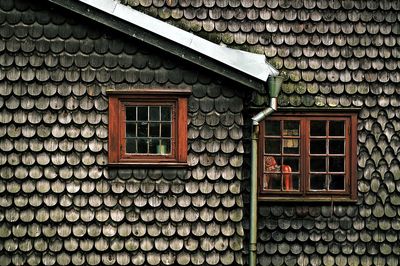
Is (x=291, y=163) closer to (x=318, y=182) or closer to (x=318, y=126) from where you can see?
(x=318, y=182)

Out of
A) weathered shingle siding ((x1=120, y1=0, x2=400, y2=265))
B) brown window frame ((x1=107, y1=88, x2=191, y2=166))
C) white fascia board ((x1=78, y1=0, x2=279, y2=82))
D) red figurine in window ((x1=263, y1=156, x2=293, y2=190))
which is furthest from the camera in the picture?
red figurine in window ((x1=263, y1=156, x2=293, y2=190))

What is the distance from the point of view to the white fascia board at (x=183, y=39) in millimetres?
9422

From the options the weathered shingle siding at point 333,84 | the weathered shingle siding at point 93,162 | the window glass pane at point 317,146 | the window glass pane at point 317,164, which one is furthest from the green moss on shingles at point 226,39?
the window glass pane at point 317,164

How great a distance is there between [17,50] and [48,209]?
7.42ft

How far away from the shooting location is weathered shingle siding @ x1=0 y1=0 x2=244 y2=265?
382 inches

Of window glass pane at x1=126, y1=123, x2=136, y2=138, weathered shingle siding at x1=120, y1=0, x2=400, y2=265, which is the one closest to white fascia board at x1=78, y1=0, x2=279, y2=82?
weathered shingle siding at x1=120, y1=0, x2=400, y2=265

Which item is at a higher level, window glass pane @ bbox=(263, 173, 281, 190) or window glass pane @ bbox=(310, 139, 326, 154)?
window glass pane @ bbox=(310, 139, 326, 154)

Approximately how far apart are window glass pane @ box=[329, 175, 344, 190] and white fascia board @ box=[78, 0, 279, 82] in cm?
237

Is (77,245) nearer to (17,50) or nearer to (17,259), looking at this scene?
(17,259)

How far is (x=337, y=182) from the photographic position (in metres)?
11.0

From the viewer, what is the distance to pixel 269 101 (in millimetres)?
10406

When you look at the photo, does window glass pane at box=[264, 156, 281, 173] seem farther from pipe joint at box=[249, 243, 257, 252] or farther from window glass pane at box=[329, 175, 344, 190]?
pipe joint at box=[249, 243, 257, 252]

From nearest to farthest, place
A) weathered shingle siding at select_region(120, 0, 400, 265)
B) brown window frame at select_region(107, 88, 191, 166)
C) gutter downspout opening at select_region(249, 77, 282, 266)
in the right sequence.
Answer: brown window frame at select_region(107, 88, 191, 166), gutter downspout opening at select_region(249, 77, 282, 266), weathered shingle siding at select_region(120, 0, 400, 265)

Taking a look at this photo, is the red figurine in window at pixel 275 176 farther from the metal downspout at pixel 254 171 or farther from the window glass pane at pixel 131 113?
the window glass pane at pixel 131 113
